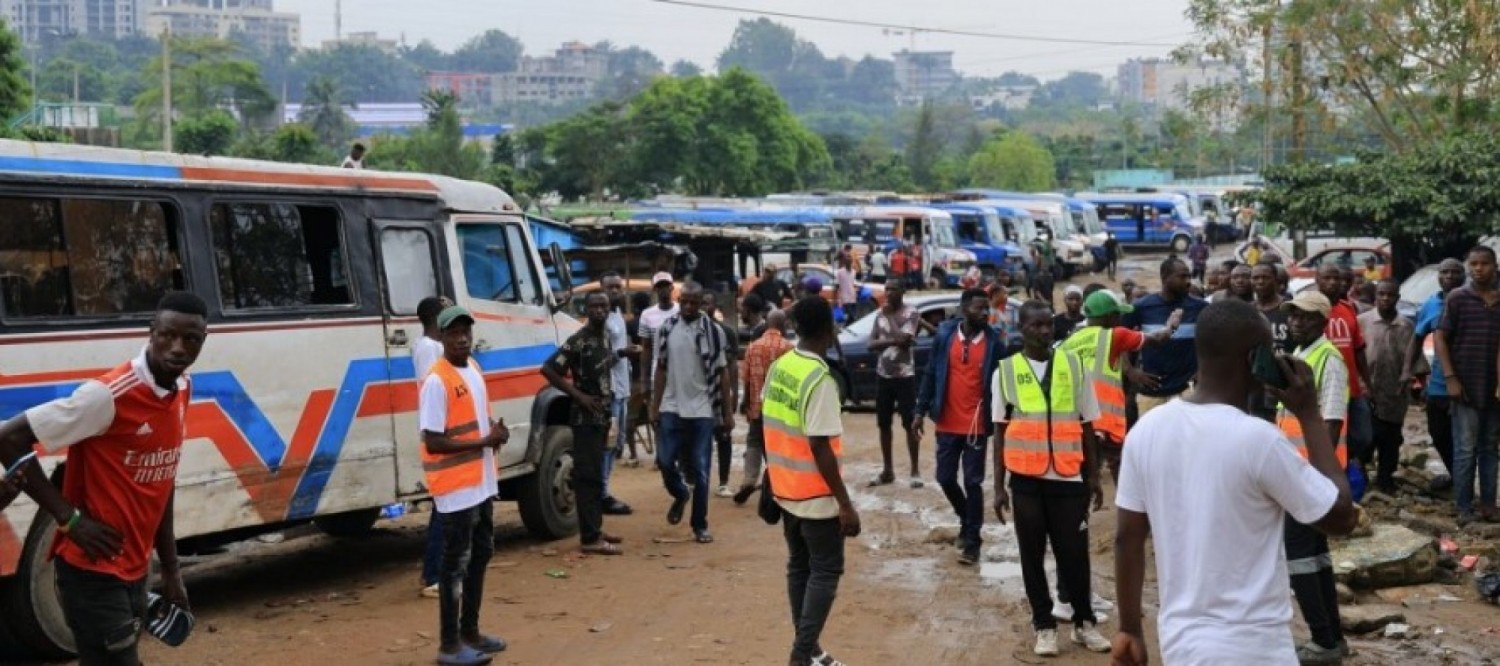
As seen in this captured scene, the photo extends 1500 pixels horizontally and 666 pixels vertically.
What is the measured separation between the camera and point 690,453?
1152 cm

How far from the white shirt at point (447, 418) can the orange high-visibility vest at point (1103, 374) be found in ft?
10.7

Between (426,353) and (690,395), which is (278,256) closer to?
(426,353)

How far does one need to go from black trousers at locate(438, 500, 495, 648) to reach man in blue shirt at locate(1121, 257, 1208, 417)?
5.34m

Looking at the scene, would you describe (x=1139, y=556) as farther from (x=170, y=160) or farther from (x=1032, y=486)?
(x=170, y=160)

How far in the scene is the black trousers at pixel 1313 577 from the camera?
7.42 m

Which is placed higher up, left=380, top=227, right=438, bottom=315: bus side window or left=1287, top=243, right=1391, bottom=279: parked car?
left=380, top=227, right=438, bottom=315: bus side window

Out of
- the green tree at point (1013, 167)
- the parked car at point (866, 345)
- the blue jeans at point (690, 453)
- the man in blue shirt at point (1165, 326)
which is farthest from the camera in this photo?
the green tree at point (1013, 167)

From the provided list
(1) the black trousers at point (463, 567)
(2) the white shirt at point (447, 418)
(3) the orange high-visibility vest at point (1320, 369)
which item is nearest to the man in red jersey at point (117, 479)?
(2) the white shirt at point (447, 418)

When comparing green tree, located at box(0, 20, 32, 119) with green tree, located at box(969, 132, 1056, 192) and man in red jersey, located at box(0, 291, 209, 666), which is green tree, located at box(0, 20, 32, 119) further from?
green tree, located at box(969, 132, 1056, 192)

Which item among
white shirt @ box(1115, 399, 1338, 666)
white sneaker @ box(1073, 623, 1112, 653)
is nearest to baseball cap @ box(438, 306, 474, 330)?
white sneaker @ box(1073, 623, 1112, 653)

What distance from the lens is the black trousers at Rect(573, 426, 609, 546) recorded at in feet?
35.7

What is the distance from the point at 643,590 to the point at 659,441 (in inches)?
77.9

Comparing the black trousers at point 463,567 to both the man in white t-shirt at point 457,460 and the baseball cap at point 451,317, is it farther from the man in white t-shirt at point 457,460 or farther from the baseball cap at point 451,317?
the baseball cap at point 451,317

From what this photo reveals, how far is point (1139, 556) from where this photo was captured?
4617 millimetres
